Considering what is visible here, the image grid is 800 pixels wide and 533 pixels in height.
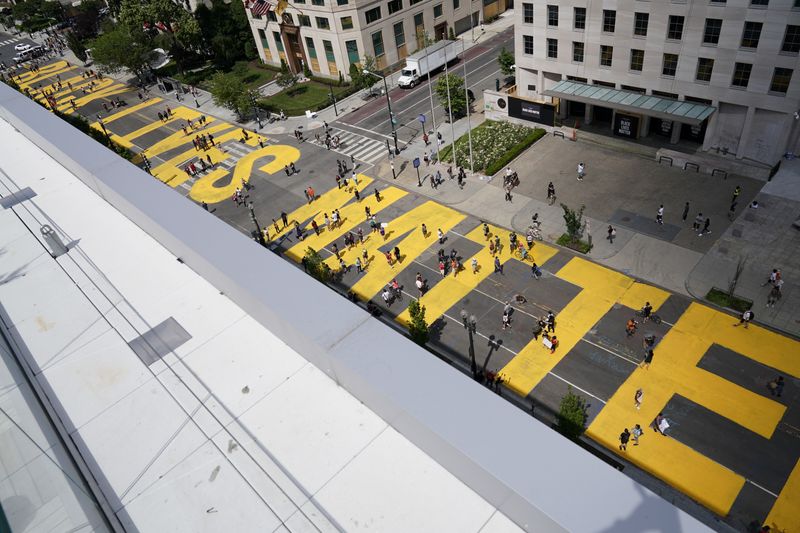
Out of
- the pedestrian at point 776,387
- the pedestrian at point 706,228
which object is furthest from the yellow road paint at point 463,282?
the pedestrian at point 776,387

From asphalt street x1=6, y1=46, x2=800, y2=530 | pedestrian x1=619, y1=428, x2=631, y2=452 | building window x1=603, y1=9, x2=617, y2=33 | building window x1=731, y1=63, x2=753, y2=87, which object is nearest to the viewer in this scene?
asphalt street x1=6, y1=46, x2=800, y2=530

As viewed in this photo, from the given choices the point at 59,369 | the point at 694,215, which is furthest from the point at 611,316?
the point at 59,369

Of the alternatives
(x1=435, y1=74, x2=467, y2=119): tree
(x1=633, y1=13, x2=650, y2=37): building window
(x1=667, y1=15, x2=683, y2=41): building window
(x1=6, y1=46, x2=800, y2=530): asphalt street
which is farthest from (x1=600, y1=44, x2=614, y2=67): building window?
(x1=6, y1=46, x2=800, y2=530): asphalt street

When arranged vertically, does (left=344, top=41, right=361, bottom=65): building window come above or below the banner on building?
above

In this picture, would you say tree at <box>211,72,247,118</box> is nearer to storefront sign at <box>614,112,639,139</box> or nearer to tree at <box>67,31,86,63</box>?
storefront sign at <box>614,112,639,139</box>

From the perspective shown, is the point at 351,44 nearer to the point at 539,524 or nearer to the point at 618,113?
the point at 618,113

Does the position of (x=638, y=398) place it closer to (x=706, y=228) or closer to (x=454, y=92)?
(x=706, y=228)

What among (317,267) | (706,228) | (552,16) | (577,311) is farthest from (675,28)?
(317,267)
